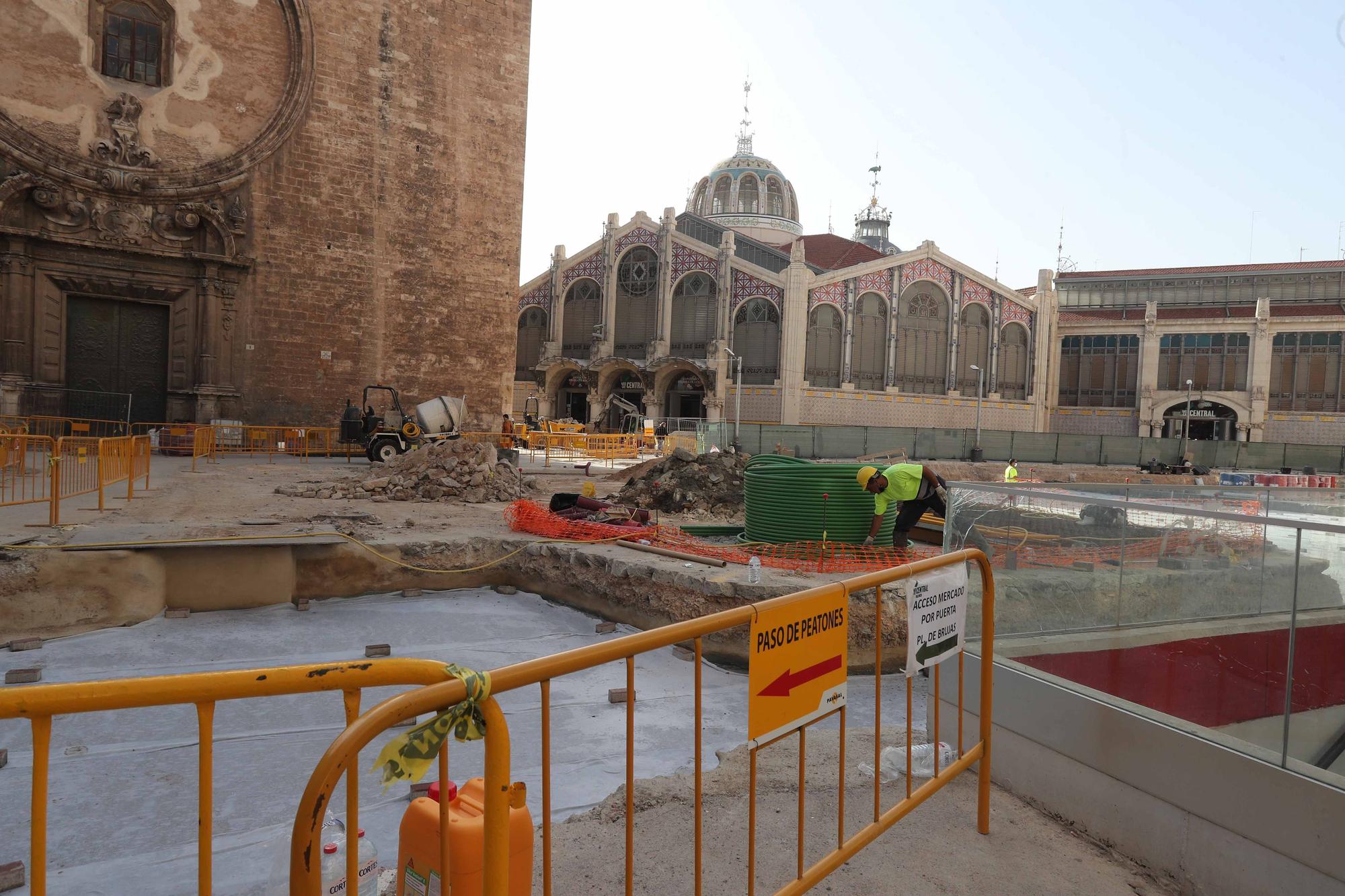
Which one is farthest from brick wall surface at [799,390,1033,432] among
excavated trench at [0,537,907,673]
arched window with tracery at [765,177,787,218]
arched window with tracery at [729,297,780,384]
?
excavated trench at [0,537,907,673]

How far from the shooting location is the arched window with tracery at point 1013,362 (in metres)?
41.8

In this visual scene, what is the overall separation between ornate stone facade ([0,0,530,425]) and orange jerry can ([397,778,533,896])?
63.3ft

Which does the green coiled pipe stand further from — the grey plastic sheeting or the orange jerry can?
the orange jerry can

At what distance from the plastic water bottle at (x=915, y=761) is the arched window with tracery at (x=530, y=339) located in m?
40.0

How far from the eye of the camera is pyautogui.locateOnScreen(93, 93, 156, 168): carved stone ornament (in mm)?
17719

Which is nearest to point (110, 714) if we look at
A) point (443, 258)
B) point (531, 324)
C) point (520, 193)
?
point (443, 258)

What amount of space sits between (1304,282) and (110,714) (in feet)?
176

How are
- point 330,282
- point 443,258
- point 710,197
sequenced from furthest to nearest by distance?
point 710,197, point 443,258, point 330,282

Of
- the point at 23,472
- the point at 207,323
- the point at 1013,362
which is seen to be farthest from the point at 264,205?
the point at 1013,362

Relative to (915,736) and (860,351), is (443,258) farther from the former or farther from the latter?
(860,351)

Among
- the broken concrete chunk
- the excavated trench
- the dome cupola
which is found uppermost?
the dome cupola

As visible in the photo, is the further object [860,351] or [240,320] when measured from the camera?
[860,351]

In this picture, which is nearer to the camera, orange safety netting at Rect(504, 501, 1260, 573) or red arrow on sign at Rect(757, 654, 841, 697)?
red arrow on sign at Rect(757, 654, 841, 697)

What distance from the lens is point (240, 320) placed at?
64.2 feet
